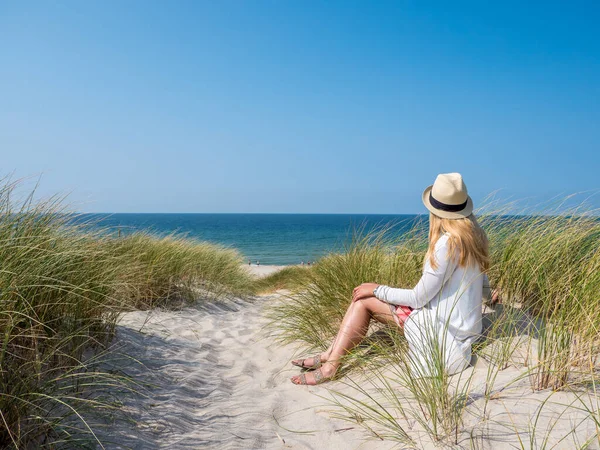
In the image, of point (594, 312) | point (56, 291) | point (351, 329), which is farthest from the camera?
point (351, 329)

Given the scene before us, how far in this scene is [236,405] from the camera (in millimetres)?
3234

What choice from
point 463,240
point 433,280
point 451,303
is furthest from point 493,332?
point 463,240

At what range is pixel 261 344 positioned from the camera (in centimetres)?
505

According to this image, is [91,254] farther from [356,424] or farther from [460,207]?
[460,207]

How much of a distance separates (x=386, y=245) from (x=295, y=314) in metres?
1.35

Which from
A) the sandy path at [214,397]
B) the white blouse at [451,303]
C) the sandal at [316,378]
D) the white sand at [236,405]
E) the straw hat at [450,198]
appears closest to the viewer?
the white sand at [236,405]

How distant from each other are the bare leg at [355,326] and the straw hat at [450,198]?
0.82 meters

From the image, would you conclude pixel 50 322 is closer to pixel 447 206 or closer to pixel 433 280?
pixel 433 280

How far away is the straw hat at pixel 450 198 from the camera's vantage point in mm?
3084

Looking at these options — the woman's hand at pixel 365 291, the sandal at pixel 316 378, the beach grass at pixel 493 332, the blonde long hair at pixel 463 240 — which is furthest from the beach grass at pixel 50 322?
the blonde long hair at pixel 463 240

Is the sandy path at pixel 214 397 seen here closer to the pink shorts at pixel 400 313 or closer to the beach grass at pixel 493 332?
the beach grass at pixel 493 332

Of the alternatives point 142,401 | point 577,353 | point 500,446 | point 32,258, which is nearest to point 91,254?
point 32,258

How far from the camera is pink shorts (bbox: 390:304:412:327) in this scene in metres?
3.35

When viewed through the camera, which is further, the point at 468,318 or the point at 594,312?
the point at 468,318
